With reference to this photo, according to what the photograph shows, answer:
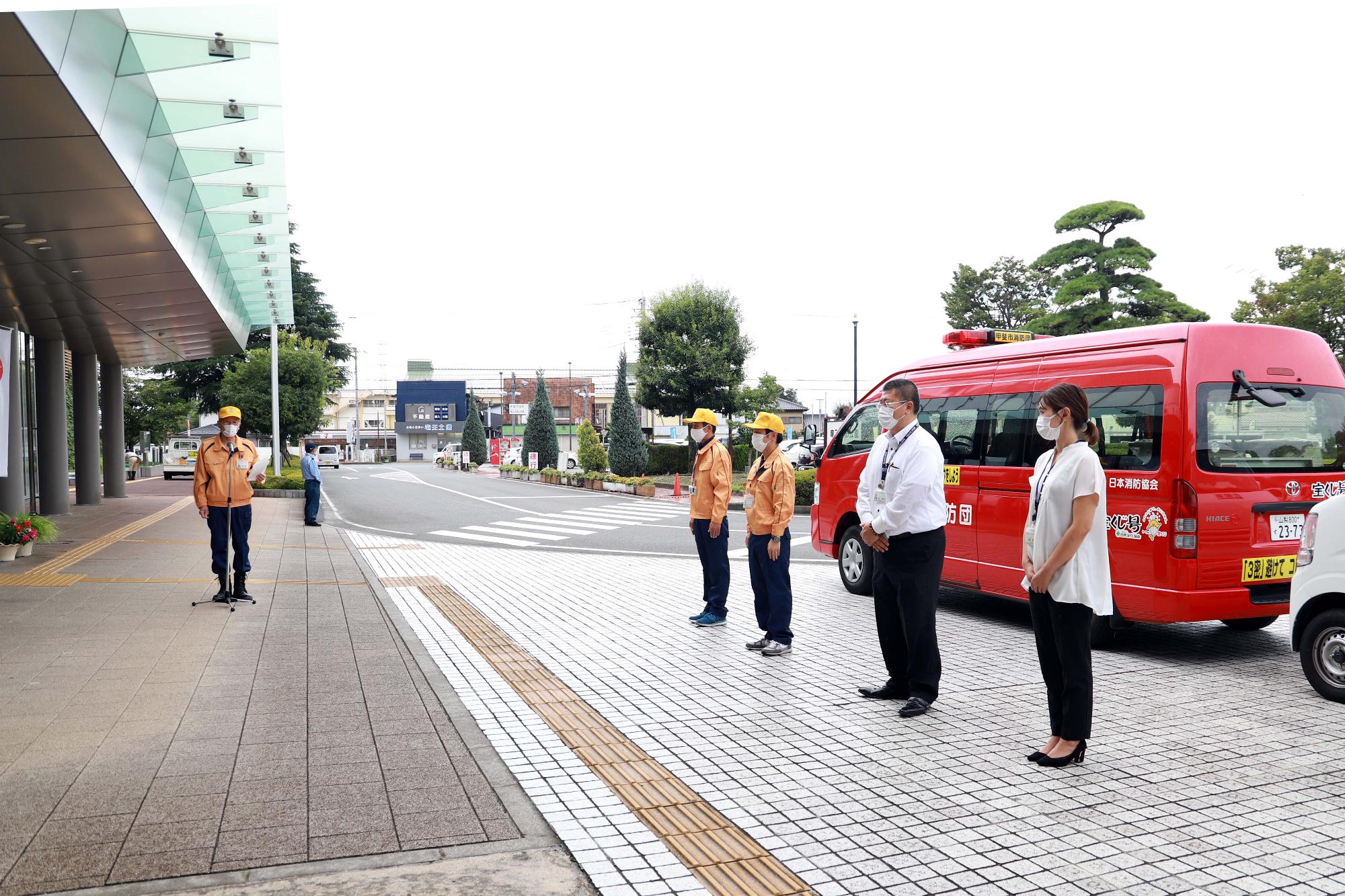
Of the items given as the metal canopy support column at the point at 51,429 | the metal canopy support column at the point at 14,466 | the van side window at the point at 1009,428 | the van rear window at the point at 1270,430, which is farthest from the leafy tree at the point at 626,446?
the van rear window at the point at 1270,430

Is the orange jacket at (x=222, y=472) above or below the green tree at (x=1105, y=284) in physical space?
below

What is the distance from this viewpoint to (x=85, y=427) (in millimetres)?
23438

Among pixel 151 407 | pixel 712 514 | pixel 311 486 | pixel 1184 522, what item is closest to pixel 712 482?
pixel 712 514

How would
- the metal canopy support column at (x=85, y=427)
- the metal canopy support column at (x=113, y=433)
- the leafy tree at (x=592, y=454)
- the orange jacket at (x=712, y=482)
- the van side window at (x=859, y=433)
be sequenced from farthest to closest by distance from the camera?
the leafy tree at (x=592, y=454)
the metal canopy support column at (x=113, y=433)
the metal canopy support column at (x=85, y=427)
the van side window at (x=859, y=433)
the orange jacket at (x=712, y=482)

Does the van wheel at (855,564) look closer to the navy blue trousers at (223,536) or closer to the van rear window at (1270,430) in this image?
the van rear window at (1270,430)

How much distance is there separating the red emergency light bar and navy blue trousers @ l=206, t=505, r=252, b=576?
712 centimetres

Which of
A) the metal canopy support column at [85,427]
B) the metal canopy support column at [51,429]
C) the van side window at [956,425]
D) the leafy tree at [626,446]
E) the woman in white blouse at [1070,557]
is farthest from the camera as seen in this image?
the leafy tree at [626,446]

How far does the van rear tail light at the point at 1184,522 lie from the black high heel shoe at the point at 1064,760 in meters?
2.66

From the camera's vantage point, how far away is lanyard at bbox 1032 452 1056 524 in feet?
16.0

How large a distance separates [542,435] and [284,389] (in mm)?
13997

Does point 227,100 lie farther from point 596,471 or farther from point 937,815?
point 596,471

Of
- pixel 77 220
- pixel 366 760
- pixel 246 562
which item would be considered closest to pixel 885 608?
pixel 366 760

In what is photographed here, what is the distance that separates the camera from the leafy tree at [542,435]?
153 ft

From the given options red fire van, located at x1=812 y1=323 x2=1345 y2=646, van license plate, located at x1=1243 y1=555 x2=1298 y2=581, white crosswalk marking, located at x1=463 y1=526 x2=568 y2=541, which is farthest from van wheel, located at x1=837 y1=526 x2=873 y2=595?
white crosswalk marking, located at x1=463 y1=526 x2=568 y2=541
